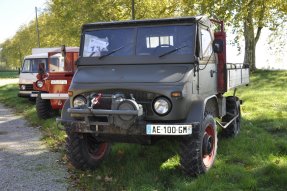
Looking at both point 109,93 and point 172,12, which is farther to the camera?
point 172,12

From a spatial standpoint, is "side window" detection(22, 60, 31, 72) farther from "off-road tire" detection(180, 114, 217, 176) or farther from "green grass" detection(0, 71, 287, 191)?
"off-road tire" detection(180, 114, 217, 176)

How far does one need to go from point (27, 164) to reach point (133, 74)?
2796 millimetres

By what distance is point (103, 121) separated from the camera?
224 inches

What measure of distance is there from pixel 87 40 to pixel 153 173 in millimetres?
2439

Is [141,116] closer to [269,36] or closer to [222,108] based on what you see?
[222,108]

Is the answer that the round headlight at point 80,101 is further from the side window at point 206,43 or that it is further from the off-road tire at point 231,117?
the off-road tire at point 231,117

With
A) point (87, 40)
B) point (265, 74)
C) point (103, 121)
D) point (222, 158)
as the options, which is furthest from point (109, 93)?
point (265, 74)

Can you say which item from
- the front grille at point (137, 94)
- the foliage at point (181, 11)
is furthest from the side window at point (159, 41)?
the foliage at point (181, 11)

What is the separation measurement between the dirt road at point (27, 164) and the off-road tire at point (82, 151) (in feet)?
1.08

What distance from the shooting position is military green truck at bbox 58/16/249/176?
551cm

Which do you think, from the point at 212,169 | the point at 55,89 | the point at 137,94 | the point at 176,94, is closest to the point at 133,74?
the point at 137,94

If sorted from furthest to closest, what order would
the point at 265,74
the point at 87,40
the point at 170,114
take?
the point at 265,74
the point at 87,40
the point at 170,114

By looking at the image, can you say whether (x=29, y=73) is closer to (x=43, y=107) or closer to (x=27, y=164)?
(x=43, y=107)

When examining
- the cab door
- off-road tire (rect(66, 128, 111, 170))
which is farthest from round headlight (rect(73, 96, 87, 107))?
the cab door
